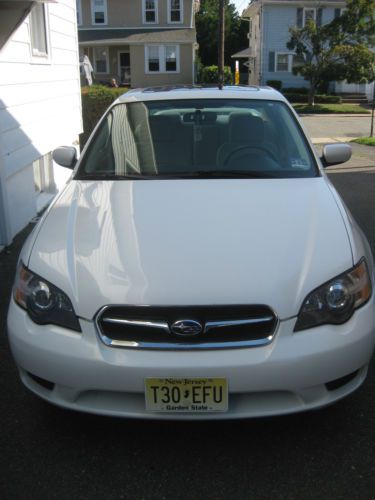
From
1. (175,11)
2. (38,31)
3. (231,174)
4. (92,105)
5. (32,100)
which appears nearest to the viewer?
(231,174)

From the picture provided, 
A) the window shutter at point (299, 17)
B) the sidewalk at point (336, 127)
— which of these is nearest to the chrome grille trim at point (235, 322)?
the sidewalk at point (336, 127)

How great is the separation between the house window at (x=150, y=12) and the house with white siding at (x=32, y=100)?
25.8m

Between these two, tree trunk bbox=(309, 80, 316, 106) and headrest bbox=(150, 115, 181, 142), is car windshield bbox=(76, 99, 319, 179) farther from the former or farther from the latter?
tree trunk bbox=(309, 80, 316, 106)

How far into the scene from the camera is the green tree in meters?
28.0

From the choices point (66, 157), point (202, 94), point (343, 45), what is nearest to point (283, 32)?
point (343, 45)

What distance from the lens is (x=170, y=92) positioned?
14.6 feet

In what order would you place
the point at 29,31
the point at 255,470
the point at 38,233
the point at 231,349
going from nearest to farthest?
the point at 231,349 < the point at 255,470 < the point at 38,233 < the point at 29,31

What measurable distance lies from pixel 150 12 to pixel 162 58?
111 inches

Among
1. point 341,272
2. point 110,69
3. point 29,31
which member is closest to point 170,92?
point 341,272

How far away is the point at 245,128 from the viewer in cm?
412

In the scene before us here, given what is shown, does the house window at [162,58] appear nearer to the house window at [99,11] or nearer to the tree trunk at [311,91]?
the house window at [99,11]

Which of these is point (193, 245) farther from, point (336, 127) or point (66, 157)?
A: point (336, 127)

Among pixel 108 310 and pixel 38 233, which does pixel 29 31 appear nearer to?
pixel 38 233

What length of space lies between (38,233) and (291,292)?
1.41 meters
